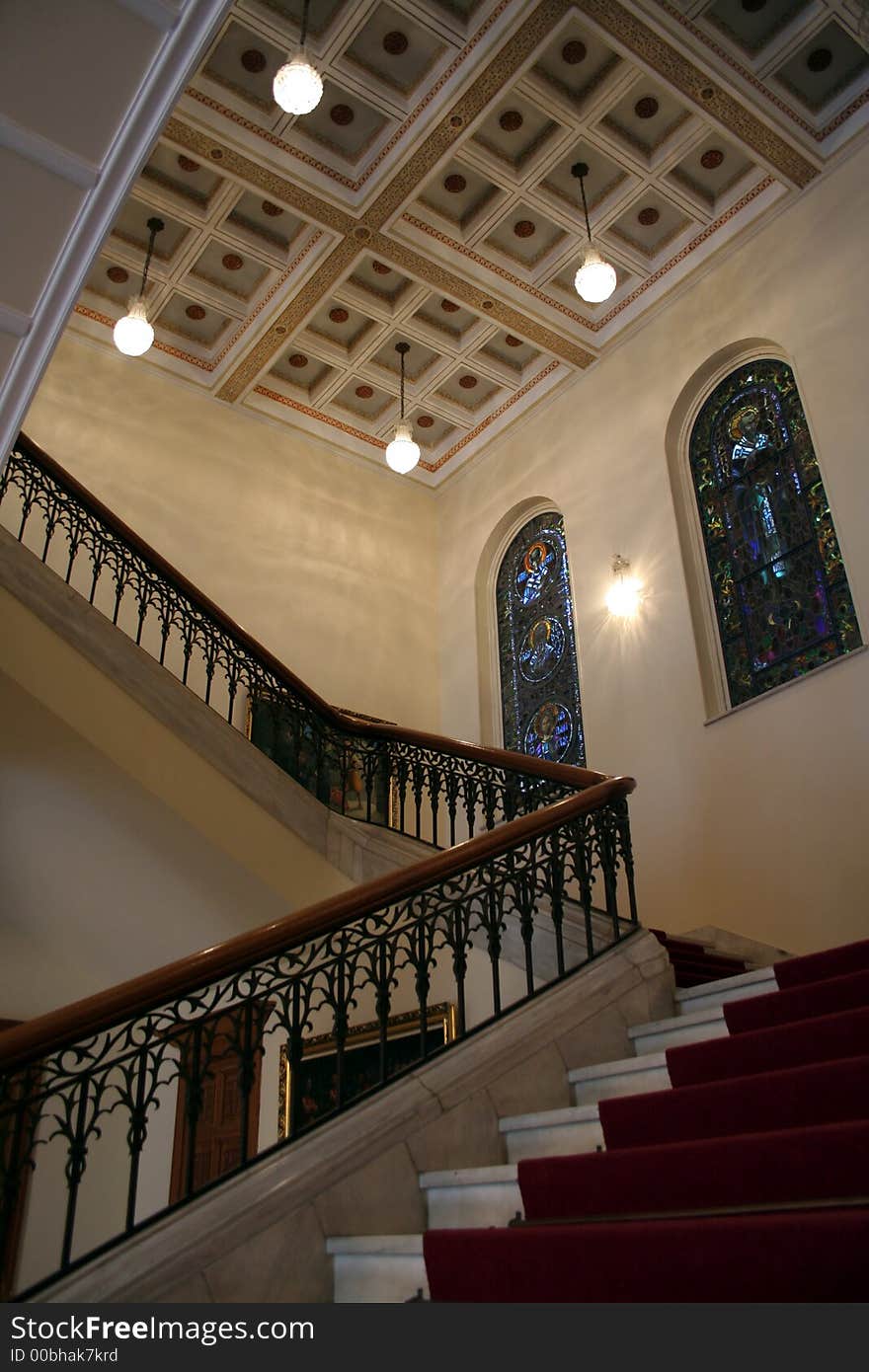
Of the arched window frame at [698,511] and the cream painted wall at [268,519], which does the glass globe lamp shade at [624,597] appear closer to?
the arched window frame at [698,511]

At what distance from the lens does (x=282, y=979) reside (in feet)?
15.9

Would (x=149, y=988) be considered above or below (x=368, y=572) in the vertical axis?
below

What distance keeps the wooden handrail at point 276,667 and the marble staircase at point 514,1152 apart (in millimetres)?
1892

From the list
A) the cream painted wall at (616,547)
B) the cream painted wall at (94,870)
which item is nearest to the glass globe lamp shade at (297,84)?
the cream painted wall at (94,870)

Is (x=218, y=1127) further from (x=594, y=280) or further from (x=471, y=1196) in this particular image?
(x=594, y=280)

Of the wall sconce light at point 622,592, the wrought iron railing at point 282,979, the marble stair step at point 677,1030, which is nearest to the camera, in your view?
the wrought iron railing at point 282,979

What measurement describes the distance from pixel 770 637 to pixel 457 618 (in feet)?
12.8

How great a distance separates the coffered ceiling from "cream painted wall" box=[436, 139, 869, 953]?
55 cm

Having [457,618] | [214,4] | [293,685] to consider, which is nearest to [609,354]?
[457,618]

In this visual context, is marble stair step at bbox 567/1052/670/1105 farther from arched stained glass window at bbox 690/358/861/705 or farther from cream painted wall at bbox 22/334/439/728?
cream painted wall at bbox 22/334/439/728

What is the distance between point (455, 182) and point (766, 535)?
3821 millimetres

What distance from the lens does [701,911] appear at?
739 cm

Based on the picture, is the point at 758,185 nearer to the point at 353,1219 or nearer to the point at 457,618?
the point at 457,618

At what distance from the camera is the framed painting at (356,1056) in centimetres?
730
